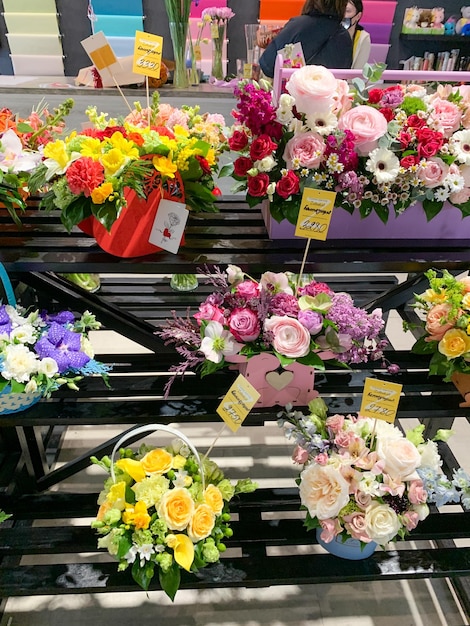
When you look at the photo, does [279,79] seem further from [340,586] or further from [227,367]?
[340,586]

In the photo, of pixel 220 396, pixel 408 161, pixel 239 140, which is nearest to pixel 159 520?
pixel 220 396

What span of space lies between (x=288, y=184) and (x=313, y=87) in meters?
0.21

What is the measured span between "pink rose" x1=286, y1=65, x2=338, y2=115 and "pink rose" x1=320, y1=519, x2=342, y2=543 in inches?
40.2

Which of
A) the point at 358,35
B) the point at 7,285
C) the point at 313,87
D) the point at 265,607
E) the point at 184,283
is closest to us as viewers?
the point at 313,87

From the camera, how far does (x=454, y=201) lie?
4.12ft

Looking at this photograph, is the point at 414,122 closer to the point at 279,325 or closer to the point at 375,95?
the point at 375,95

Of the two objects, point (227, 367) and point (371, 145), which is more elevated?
point (371, 145)

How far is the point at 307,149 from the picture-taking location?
116 cm

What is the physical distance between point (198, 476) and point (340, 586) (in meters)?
0.84

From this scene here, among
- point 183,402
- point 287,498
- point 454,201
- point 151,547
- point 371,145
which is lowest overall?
point 287,498

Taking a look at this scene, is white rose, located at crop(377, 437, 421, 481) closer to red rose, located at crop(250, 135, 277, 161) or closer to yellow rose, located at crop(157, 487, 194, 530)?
yellow rose, located at crop(157, 487, 194, 530)

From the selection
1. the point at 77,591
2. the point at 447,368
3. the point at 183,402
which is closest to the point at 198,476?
the point at 183,402

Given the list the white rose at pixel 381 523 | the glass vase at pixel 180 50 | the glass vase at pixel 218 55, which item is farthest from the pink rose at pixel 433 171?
the glass vase at pixel 218 55

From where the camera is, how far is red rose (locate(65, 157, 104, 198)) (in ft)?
3.66
